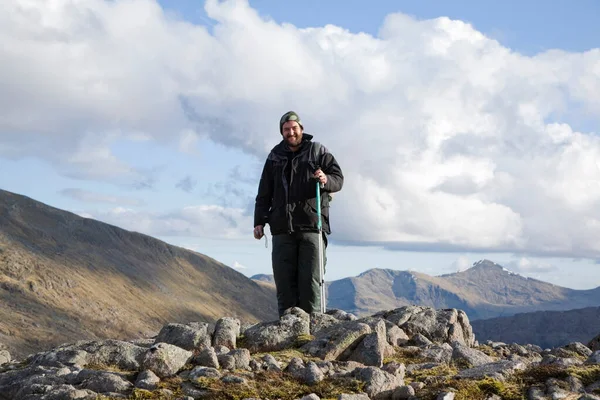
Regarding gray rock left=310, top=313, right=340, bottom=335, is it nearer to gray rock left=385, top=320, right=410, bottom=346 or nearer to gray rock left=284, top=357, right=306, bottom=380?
gray rock left=385, top=320, right=410, bottom=346

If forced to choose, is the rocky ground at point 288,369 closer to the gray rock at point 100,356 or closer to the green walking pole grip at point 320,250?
the gray rock at point 100,356

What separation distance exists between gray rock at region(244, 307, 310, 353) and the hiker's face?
3301 mm

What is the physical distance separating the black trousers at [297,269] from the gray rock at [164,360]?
14.3 feet

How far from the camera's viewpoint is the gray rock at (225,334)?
30.9 ft

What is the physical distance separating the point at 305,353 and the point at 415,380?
6.14 ft

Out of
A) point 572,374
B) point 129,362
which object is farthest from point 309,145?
point 572,374

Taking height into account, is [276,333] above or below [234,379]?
above

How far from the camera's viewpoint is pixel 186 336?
916cm

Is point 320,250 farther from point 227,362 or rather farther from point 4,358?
point 4,358

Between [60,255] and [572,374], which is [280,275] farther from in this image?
[60,255]

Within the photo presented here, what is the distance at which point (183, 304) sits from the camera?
198 m

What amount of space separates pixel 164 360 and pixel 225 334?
180cm

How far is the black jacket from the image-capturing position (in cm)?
1212

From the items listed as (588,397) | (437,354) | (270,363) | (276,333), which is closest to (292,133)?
(276,333)
